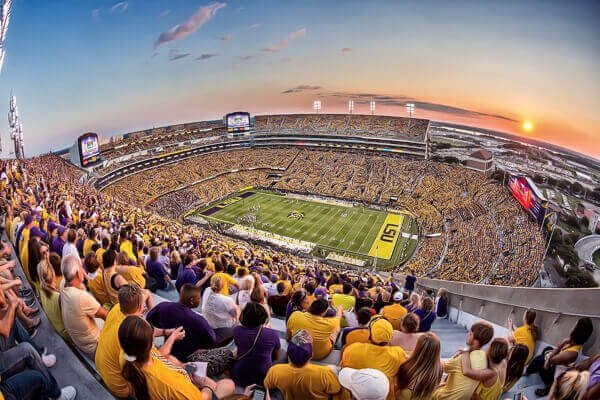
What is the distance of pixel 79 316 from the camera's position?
3.41 m

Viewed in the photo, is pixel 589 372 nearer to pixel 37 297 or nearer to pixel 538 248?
pixel 37 297

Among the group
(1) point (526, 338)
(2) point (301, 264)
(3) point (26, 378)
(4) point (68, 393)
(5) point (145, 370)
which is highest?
(5) point (145, 370)

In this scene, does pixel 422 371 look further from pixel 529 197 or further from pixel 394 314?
pixel 529 197

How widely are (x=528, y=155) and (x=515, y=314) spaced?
45033 mm

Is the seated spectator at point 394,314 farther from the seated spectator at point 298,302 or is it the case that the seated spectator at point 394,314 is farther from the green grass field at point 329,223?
the green grass field at point 329,223

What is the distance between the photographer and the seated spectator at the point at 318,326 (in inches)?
153

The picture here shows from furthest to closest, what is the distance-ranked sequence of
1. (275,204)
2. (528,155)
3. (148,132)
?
(148,132)
(528,155)
(275,204)

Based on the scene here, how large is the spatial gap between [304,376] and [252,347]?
682 millimetres

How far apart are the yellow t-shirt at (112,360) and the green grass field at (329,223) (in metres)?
23.7

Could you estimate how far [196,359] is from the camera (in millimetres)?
3416

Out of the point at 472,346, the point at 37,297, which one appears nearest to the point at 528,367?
the point at 472,346

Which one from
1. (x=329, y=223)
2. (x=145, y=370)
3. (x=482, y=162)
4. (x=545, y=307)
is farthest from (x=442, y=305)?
(x=482, y=162)

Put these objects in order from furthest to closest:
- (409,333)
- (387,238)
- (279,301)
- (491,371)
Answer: (387,238) < (279,301) < (409,333) < (491,371)

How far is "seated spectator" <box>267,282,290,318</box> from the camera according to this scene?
6.24 m
